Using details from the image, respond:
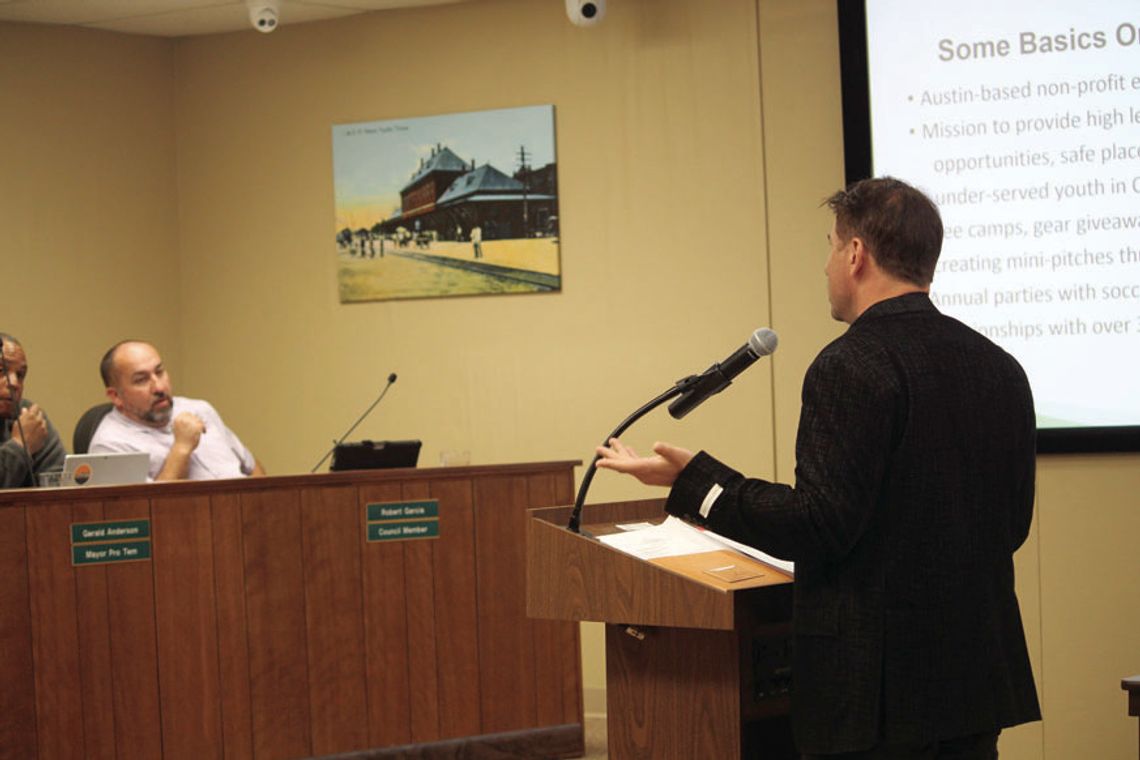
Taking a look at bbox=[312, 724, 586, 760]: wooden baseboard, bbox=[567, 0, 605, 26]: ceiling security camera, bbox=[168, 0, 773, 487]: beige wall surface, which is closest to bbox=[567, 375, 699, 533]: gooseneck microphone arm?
bbox=[312, 724, 586, 760]: wooden baseboard

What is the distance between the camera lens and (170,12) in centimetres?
572

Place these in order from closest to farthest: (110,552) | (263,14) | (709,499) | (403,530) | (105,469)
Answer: (709,499) → (110,552) → (105,469) → (403,530) → (263,14)

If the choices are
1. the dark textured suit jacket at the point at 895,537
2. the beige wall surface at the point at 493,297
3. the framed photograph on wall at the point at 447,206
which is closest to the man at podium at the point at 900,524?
the dark textured suit jacket at the point at 895,537

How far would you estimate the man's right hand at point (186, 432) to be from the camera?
4.73 meters

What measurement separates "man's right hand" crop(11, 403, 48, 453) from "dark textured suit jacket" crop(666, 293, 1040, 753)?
3.47m

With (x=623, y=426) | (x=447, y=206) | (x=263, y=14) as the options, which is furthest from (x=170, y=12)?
(x=623, y=426)

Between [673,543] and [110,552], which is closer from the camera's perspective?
[673,543]

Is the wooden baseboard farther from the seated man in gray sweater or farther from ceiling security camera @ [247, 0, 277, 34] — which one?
ceiling security camera @ [247, 0, 277, 34]

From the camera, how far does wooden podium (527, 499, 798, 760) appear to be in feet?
7.07

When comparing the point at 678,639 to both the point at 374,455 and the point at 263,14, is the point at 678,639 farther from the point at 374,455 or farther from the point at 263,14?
the point at 263,14

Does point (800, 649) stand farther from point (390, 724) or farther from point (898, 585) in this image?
point (390, 724)

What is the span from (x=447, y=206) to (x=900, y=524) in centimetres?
413

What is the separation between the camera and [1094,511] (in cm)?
473

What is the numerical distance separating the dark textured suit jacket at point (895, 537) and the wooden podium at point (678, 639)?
0.67 feet
